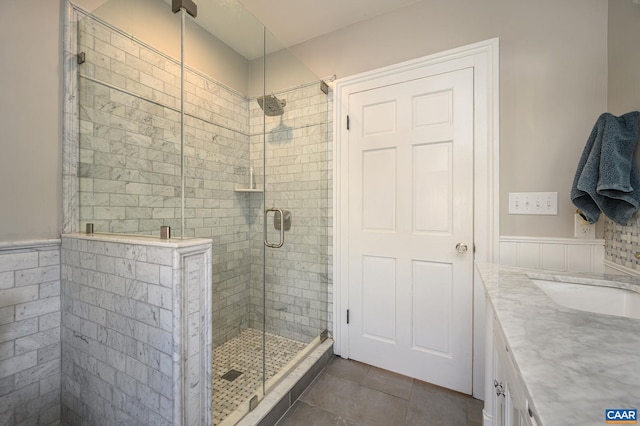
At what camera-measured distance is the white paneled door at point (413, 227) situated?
168 cm

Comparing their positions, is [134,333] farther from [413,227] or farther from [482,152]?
[482,152]

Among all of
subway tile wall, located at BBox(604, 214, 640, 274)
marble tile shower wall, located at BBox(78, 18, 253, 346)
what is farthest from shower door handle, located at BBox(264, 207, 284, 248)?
subway tile wall, located at BBox(604, 214, 640, 274)

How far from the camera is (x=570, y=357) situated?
1.65ft

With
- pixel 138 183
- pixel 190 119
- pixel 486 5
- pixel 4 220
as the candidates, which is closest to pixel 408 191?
pixel 486 5

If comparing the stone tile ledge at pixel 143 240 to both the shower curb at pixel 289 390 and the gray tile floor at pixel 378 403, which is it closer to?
the shower curb at pixel 289 390

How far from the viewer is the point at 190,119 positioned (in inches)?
59.6

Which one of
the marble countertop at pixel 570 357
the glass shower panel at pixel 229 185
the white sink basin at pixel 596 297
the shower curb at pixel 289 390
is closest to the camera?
the marble countertop at pixel 570 357

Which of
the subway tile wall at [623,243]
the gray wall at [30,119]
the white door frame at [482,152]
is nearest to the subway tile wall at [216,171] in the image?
the gray wall at [30,119]

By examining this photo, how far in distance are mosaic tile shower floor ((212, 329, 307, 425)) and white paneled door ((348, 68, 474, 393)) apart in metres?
0.56

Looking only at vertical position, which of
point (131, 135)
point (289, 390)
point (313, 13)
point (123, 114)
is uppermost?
point (313, 13)

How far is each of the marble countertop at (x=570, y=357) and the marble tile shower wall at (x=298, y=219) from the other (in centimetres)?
147

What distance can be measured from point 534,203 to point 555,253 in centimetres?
31

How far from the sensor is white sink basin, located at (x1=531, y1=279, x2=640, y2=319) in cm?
96

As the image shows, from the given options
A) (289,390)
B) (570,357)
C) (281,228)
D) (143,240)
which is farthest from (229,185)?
(570,357)
